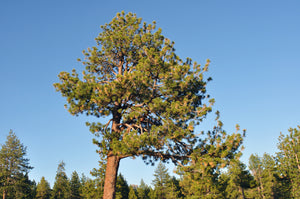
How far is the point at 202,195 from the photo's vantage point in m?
31.3

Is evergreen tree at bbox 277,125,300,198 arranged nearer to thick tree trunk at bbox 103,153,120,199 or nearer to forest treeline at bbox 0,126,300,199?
forest treeline at bbox 0,126,300,199

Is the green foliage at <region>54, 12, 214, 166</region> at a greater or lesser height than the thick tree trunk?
greater

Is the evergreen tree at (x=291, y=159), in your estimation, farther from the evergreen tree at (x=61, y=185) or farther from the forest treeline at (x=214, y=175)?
the evergreen tree at (x=61, y=185)

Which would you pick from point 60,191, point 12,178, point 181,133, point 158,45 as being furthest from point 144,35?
point 60,191

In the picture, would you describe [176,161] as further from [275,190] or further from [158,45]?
[275,190]

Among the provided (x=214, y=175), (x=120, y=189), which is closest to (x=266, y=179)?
(x=120, y=189)

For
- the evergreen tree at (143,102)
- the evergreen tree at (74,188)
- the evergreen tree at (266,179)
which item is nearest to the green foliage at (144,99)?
the evergreen tree at (143,102)

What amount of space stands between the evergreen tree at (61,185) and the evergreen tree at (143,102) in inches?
2559

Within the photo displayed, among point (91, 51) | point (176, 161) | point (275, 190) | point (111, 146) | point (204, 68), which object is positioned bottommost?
point (275, 190)

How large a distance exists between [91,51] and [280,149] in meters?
32.3

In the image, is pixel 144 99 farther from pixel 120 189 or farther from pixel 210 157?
pixel 120 189

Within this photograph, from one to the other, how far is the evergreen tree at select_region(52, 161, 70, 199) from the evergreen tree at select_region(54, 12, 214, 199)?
213 feet

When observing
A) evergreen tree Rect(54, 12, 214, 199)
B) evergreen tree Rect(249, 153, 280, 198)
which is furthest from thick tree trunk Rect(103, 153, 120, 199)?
evergreen tree Rect(249, 153, 280, 198)

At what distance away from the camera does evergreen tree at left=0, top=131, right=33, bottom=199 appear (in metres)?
38.8
